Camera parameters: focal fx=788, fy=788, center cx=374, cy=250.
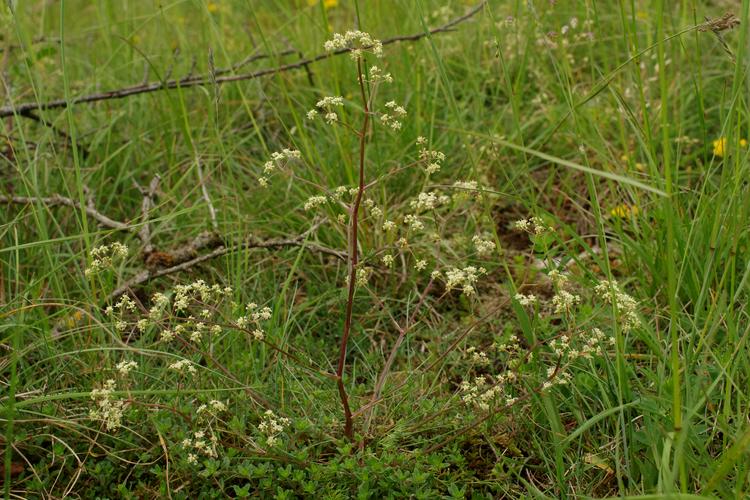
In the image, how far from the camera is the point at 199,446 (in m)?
1.54

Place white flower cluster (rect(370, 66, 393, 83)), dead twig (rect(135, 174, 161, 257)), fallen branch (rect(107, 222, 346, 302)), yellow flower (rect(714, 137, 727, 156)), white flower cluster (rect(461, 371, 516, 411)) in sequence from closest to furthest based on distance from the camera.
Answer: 1. white flower cluster (rect(370, 66, 393, 83))
2. white flower cluster (rect(461, 371, 516, 411))
3. yellow flower (rect(714, 137, 727, 156))
4. fallen branch (rect(107, 222, 346, 302))
5. dead twig (rect(135, 174, 161, 257))

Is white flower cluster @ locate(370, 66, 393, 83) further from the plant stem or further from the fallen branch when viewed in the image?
the fallen branch

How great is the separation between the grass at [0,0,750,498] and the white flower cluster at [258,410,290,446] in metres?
0.01

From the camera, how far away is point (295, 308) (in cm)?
223

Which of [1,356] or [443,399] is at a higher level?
[1,356]

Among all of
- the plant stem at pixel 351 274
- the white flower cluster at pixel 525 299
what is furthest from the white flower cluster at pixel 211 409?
the white flower cluster at pixel 525 299

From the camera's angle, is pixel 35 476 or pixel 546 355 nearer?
pixel 35 476

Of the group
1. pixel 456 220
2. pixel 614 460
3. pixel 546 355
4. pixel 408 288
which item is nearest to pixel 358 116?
pixel 456 220

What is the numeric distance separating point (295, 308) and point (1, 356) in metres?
0.76

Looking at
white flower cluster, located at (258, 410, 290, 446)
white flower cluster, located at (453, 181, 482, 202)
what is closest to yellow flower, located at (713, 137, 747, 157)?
white flower cluster, located at (453, 181, 482, 202)

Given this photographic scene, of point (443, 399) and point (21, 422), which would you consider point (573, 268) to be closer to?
point (443, 399)

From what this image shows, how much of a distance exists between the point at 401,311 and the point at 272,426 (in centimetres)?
74

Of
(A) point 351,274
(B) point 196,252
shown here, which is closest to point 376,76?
(A) point 351,274

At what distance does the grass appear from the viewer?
1594mm
